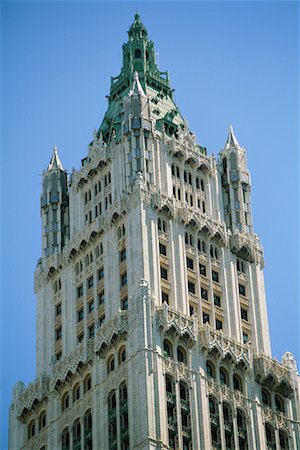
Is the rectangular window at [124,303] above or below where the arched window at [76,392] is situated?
above

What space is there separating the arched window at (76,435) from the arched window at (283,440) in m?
17.6

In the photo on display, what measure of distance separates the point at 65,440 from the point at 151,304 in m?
14.1

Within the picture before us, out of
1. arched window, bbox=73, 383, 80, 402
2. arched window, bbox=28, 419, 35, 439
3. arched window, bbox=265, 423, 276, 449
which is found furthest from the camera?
arched window, bbox=28, 419, 35, 439

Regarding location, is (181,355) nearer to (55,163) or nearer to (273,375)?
(273,375)

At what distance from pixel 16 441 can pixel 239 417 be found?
68.2ft

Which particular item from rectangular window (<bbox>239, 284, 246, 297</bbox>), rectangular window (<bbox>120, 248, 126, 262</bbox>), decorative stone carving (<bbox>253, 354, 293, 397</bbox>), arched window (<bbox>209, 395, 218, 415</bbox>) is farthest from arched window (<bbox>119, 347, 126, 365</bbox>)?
rectangular window (<bbox>239, 284, 246, 297</bbox>)

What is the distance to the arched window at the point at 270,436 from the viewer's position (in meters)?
143

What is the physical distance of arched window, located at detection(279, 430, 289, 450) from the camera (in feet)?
472

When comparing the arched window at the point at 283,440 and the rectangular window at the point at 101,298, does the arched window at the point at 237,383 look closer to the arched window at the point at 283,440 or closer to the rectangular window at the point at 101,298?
the arched window at the point at 283,440

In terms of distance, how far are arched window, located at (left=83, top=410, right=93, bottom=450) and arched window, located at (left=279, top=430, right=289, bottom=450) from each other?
1676 centimetres

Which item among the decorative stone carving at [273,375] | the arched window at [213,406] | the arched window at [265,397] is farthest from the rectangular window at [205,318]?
the arched window at [213,406]

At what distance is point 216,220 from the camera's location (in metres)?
156

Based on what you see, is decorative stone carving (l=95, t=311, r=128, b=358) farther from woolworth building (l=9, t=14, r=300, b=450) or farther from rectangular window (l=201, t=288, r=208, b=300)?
rectangular window (l=201, t=288, r=208, b=300)

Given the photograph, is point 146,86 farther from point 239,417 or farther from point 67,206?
point 239,417
